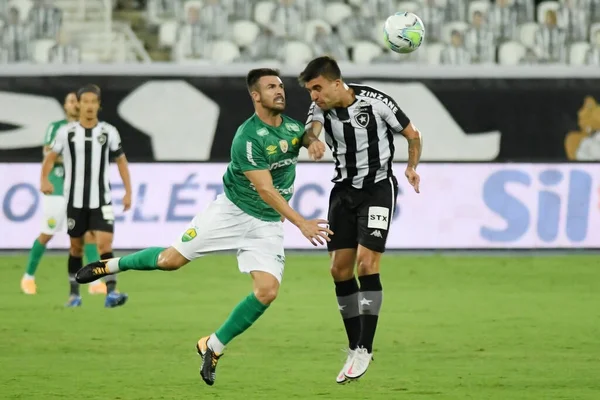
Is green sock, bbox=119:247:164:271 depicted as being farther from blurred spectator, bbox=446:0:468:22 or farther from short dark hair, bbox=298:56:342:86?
blurred spectator, bbox=446:0:468:22

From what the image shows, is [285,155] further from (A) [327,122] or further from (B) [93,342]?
(B) [93,342]

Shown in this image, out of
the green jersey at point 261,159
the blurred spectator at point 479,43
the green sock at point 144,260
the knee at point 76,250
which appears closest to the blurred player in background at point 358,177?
the green jersey at point 261,159

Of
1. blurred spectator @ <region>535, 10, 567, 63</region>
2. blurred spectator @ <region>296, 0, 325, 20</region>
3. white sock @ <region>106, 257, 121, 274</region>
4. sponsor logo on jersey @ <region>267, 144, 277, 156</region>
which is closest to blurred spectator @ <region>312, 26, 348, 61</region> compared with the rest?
blurred spectator @ <region>296, 0, 325, 20</region>

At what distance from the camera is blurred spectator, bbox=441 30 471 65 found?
69.3 feet

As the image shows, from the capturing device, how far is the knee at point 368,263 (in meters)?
8.56

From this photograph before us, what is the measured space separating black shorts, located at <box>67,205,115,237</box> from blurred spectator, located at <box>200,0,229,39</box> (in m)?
9.13

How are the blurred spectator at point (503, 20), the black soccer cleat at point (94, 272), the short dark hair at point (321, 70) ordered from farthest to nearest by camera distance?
1. the blurred spectator at point (503, 20)
2. the black soccer cleat at point (94, 272)
3. the short dark hair at point (321, 70)

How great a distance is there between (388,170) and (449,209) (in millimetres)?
8385

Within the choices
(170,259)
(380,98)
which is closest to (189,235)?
(170,259)

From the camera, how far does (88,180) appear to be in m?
12.5

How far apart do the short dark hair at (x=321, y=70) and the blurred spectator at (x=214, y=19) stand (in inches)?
511

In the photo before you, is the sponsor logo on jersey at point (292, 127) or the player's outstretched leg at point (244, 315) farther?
the sponsor logo on jersey at point (292, 127)

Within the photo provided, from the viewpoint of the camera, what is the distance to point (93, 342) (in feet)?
33.1

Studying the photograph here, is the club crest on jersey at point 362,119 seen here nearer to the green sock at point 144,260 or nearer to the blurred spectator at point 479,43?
the green sock at point 144,260
